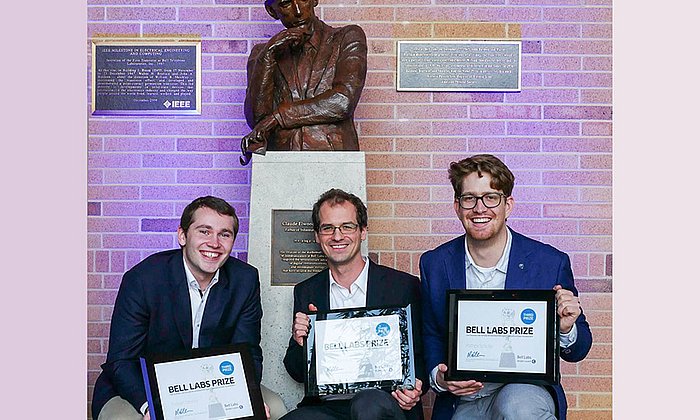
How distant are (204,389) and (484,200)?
1.26 m

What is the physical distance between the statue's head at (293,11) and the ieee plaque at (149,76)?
106 centimetres

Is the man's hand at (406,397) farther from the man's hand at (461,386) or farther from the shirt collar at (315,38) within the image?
the shirt collar at (315,38)

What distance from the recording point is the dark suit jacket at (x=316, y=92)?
4.48 metres

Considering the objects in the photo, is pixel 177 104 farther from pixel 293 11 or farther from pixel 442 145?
pixel 442 145

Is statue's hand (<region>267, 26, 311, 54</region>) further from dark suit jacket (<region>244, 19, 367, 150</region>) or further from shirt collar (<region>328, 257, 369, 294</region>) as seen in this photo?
shirt collar (<region>328, 257, 369, 294</region>)

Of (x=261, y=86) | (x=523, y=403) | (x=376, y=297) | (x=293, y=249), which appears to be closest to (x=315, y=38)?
(x=261, y=86)

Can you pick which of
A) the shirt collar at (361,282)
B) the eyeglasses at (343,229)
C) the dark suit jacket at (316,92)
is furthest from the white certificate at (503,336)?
the dark suit jacket at (316,92)

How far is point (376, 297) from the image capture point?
385cm

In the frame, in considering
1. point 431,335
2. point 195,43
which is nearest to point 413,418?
point 431,335

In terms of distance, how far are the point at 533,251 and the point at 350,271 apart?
29.2 inches

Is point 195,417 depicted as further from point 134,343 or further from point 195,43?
point 195,43

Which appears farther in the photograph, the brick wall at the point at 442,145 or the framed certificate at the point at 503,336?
the brick wall at the point at 442,145

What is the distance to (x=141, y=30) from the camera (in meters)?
5.49

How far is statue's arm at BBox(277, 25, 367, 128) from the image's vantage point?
4.47 meters
